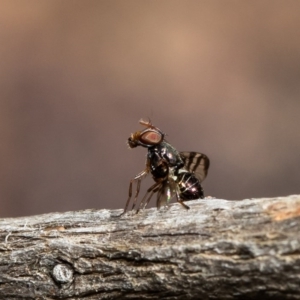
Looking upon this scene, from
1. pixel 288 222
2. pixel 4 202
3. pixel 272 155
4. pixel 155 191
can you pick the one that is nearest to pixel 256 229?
pixel 288 222

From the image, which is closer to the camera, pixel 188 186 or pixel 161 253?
pixel 161 253

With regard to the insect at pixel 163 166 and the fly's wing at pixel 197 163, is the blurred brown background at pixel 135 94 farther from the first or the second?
the insect at pixel 163 166

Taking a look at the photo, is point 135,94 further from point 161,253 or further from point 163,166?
point 161,253

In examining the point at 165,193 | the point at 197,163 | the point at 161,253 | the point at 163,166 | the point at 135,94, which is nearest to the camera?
the point at 161,253

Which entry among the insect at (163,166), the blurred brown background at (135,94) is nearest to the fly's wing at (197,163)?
the insect at (163,166)

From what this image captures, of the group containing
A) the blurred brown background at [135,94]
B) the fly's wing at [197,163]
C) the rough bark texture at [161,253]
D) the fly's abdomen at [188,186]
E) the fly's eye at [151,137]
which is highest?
the blurred brown background at [135,94]

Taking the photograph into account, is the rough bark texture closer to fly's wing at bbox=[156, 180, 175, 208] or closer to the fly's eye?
fly's wing at bbox=[156, 180, 175, 208]

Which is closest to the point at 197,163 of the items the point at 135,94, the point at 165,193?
the point at 165,193
